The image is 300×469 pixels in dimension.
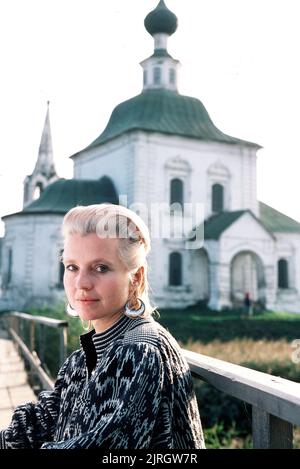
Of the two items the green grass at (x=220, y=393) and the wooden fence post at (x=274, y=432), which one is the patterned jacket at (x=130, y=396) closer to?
the wooden fence post at (x=274, y=432)

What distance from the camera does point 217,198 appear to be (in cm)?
2467

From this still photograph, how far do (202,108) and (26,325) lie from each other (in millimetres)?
19426

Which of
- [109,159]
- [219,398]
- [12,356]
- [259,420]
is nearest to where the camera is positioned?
[259,420]

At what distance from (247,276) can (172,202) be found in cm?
501

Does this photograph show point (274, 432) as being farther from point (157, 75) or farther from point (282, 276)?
point (157, 75)

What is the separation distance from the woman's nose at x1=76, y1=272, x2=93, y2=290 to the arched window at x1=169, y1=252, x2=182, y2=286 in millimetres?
21040

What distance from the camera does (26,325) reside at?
9352mm

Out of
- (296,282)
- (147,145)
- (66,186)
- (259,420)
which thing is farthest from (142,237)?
(296,282)

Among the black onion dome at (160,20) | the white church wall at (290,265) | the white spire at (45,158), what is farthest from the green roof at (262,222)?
the white spire at (45,158)

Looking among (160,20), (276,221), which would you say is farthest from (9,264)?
(160,20)

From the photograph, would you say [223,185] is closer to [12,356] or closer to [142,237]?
[12,356]

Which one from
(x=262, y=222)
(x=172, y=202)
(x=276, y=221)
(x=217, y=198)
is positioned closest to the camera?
(x=172, y=202)

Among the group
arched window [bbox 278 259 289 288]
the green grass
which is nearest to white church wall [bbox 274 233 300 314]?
arched window [bbox 278 259 289 288]

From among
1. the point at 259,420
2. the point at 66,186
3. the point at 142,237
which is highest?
the point at 66,186
